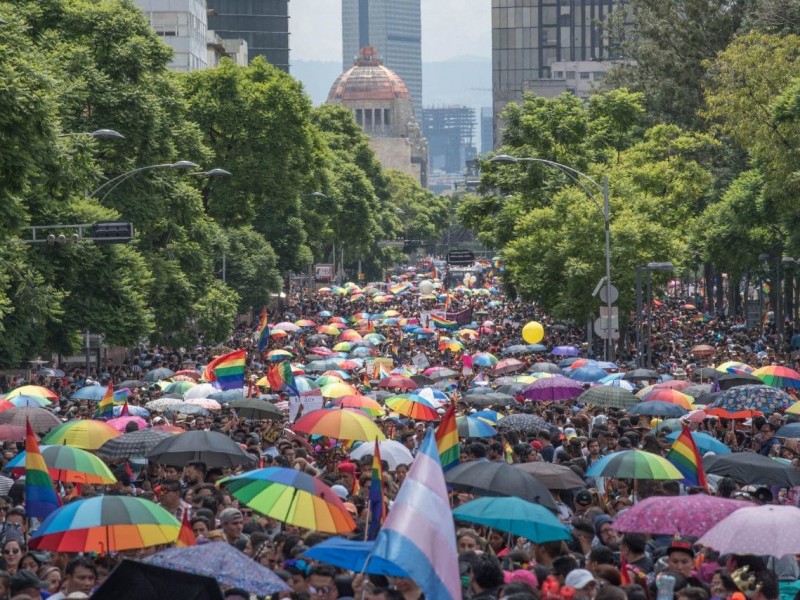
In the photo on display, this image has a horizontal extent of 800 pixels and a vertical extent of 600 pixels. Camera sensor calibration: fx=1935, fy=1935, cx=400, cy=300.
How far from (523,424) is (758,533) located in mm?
12107

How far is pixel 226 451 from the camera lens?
18812 mm

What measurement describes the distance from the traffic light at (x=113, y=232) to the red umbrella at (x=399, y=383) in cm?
639

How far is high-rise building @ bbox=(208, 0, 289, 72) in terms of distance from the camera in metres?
172

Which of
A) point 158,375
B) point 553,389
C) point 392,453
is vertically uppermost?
point 392,453

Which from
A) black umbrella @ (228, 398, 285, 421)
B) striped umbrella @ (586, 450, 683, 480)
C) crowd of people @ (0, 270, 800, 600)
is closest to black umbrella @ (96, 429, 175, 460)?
crowd of people @ (0, 270, 800, 600)

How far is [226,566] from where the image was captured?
428 inches

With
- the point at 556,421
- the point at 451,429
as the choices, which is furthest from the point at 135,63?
the point at 451,429

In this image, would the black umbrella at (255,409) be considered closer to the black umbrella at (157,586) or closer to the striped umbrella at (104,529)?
the striped umbrella at (104,529)

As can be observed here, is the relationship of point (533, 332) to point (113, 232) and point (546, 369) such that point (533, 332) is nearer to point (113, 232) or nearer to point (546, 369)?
point (546, 369)

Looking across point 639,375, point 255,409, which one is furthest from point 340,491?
point 639,375

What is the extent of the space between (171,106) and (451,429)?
39000mm

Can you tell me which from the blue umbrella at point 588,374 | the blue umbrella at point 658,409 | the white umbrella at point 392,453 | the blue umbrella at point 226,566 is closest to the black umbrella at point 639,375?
the blue umbrella at point 588,374

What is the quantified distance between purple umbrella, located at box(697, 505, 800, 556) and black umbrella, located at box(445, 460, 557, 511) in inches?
116

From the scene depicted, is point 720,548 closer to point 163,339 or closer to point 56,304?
point 56,304
